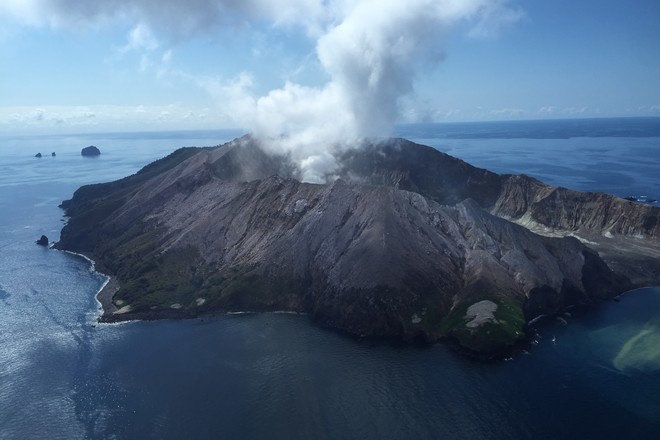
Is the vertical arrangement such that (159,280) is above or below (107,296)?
above

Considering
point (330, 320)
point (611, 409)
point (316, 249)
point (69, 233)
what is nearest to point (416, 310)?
point (330, 320)

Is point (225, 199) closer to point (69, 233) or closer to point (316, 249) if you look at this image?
point (316, 249)

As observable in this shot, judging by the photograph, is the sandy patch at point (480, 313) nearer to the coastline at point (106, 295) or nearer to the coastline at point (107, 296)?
the coastline at point (106, 295)

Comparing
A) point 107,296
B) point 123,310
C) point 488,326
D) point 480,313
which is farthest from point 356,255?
point 107,296

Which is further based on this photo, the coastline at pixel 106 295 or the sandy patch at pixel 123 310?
the coastline at pixel 106 295

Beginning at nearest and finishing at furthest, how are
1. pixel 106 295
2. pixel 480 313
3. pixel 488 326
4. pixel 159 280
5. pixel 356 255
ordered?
pixel 488 326, pixel 480 313, pixel 356 255, pixel 106 295, pixel 159 280

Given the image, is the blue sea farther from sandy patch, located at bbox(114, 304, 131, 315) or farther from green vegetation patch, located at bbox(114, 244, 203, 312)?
green vegetation patch, located at bbox(114, 244, 203, 312)

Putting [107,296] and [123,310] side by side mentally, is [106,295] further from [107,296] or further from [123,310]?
[123,310]

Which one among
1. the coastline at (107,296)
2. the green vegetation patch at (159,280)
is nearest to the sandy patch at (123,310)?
the green vegetation patch at (159,280)

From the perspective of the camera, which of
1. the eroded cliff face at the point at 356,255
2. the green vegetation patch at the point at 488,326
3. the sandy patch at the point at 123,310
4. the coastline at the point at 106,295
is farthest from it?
the coastline at the point at 106,295

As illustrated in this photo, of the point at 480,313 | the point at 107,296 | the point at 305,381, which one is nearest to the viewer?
the point at 305,381
